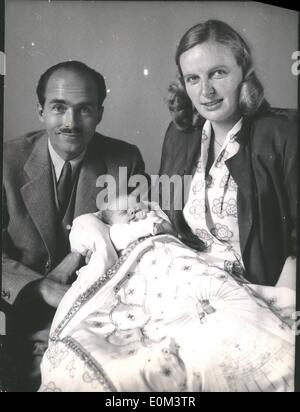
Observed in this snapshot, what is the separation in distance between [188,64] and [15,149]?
0.89 meters

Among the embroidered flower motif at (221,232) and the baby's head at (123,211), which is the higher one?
the baby's head at (123,211)

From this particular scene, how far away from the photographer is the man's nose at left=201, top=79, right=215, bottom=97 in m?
2.84

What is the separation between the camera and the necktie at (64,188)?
2855 millimetres

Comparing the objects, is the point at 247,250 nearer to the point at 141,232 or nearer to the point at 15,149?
the point at 141,232

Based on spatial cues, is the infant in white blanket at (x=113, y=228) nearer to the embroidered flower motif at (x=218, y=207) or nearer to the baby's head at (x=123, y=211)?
the baby's head at (x=123, y=211)

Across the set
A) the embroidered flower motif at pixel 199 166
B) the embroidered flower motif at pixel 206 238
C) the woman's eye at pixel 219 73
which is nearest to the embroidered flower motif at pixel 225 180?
the embroidered flower motif at pixel 199 166

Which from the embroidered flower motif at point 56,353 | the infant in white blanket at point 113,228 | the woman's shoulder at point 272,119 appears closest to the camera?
the embroidered flower motif at point 56,353

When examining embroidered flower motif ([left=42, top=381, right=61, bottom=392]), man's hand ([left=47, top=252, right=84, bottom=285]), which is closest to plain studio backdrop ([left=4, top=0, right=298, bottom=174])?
man's hand ([left=47, top=252, right=84, bottom=285])

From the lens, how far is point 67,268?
280 centimetres

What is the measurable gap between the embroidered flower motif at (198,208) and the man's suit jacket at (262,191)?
58 mm

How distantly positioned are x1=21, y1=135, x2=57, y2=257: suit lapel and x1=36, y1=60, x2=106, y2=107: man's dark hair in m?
0.21

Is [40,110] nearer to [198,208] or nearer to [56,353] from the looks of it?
[198,208]

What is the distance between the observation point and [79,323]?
8.87 feet
